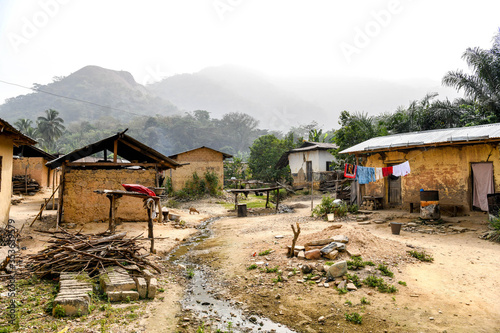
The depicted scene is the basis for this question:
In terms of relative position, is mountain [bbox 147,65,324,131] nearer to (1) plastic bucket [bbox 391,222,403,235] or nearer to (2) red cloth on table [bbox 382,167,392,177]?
(2) red cloth on table [bbox 382,167,392,177]

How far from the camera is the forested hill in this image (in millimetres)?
114375

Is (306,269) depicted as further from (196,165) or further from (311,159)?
(311,159)

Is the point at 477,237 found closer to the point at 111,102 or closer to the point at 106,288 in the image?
the point at 106,288

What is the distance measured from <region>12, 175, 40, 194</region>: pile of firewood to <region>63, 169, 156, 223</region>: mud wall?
1364cm

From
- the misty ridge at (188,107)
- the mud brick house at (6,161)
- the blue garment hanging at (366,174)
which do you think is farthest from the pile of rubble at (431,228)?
the misty ridge at (188,107)

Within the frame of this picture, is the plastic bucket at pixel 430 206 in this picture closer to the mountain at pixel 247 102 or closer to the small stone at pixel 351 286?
the small stone at pixel 351 286

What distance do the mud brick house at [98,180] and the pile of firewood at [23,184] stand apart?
1270 centimetres

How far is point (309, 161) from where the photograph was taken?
30.0 m

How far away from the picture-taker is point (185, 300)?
243 inches

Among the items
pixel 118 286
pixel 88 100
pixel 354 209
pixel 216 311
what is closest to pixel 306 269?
pixel 216 311

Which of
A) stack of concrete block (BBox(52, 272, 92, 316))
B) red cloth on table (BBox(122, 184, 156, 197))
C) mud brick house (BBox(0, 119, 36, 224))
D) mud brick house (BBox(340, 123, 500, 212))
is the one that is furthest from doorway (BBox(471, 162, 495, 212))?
mud brick house (BBox(0, 119, 36, 224))

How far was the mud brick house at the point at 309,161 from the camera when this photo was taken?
28927 millimetres

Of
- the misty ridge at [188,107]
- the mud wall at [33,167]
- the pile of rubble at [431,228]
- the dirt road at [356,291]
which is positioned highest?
the misty ridge at [188,107]

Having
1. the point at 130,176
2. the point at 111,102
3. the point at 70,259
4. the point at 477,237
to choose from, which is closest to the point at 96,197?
the point at 130,176
